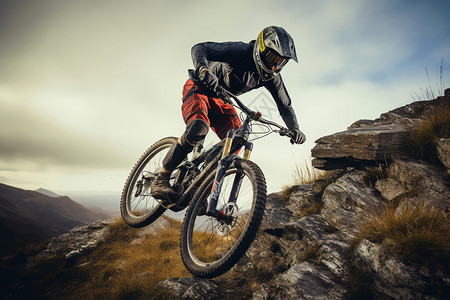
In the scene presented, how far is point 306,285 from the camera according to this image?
82.8 inches

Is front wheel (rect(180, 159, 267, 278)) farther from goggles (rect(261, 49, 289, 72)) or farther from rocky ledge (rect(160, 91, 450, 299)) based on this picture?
goggles (rect(261, 49, 289, 72))

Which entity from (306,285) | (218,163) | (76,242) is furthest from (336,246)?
(76,242)

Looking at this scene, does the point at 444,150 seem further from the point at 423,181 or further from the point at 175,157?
the point at 175,157

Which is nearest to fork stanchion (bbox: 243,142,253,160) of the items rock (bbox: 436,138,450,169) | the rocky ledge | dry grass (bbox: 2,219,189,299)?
the rocky ledge

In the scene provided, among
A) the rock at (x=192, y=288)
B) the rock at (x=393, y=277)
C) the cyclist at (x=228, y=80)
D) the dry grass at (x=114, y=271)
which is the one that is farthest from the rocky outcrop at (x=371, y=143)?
the dry grass at (x=114, y=271)

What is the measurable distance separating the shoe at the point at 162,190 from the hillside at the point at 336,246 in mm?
1349

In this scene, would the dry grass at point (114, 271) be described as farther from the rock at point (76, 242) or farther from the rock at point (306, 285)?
the rock at point (306, 285)

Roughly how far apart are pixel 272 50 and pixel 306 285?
10.0 feet

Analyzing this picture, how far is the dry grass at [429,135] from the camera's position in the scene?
3.41 meters

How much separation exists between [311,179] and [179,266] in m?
4.12

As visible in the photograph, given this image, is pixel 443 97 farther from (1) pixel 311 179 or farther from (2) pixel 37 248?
(2) pixel 37 248

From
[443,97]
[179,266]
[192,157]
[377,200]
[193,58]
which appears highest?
[443,97]

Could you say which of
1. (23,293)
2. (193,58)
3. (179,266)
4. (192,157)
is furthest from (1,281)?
(193,58)

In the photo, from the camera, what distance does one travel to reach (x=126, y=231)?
22.1 feet
